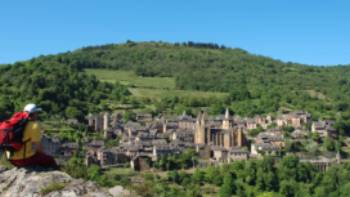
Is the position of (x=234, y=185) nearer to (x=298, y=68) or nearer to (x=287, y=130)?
(x=287, y=130)

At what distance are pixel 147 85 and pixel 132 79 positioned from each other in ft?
29.1

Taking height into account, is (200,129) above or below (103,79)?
below

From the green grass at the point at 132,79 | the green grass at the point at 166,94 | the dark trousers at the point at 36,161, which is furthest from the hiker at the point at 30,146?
the green grass at the point at 132,79

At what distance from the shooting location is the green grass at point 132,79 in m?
141

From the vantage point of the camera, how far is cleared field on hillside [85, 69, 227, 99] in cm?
13000

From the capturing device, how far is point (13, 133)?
945cm

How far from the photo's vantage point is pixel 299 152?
92.1 m

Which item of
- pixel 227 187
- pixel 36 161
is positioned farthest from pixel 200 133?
pixel 36 161

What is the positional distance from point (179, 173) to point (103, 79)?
245 feet

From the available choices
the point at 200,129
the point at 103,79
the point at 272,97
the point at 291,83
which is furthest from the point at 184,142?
the point at 291,83

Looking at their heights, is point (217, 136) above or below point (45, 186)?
below

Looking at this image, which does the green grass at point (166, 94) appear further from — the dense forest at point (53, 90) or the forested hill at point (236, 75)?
the forested hill at point (236, 75)

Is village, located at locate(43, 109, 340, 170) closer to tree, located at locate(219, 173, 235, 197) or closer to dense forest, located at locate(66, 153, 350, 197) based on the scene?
dense forest, located at locate(66, 153, 350, 197)

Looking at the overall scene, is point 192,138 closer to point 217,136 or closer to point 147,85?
point 217,136
